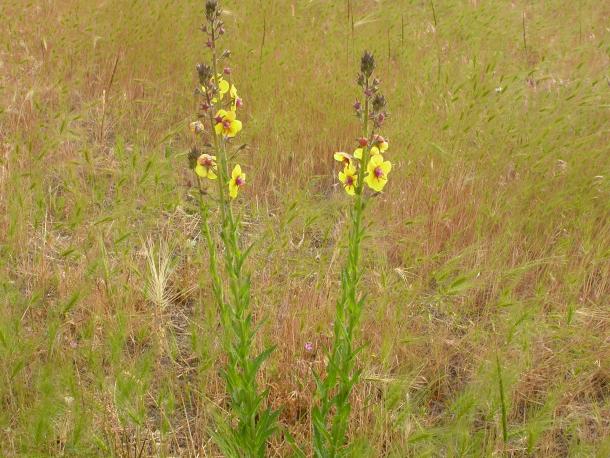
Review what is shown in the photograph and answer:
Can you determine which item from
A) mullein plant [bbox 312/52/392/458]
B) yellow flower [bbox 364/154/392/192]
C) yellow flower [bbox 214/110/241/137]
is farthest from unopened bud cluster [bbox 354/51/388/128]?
yellow flower [bbox 214/110/241/137]

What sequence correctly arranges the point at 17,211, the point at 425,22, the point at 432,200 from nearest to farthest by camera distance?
the point at 17,211, the point at 432,200, the point at 425,22

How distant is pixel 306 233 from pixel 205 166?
1.37 metres

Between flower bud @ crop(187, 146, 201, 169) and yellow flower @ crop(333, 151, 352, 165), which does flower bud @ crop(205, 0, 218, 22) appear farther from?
yellow flower @ crop(333, 151, 352, 165)

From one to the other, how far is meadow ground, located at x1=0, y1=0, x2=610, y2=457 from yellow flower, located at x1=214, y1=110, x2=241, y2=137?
0.64 m

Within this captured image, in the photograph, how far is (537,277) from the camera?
253 centimetres

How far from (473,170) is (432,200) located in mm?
391

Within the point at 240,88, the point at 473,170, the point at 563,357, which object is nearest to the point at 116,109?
the point at 240,88

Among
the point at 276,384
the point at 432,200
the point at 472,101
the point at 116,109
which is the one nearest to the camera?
the point at 276,384

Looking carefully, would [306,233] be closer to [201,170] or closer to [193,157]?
[201,170]

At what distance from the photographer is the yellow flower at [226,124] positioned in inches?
63.9

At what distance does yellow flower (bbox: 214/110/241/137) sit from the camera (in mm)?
1622

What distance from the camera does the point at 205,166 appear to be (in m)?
1.63

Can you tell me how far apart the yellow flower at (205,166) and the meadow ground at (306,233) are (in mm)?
562

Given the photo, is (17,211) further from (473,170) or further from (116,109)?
(473,170)
